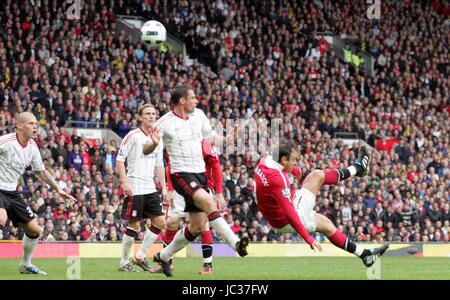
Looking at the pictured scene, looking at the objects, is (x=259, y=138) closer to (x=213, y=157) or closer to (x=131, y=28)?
(x=131, y=28)

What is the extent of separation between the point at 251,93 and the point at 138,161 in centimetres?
1706

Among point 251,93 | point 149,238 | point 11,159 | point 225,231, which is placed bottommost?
point 149,238

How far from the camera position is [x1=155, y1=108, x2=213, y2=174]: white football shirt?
13.4 meters

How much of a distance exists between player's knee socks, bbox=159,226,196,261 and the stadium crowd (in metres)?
10.3

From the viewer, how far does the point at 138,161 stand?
622 inches

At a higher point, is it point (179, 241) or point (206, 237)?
point (179, 241)

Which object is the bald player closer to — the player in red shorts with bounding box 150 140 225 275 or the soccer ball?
the player in red shorts with bounding box 150 140 225 275

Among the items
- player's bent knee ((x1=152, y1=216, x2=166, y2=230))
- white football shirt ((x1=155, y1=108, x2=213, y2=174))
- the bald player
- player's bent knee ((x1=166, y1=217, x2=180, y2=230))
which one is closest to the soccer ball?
player's bent knee ((x1=152, y1=216, x2=166, y2=230))

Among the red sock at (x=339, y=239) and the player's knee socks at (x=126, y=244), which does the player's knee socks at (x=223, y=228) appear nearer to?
the red sock at (x=339, y=239)

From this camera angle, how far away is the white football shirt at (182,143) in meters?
13.4

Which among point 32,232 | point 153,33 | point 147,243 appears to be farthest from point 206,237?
point 153,33

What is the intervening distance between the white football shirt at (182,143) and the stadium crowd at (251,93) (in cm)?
1077

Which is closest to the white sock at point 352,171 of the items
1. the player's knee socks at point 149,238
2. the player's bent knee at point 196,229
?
the player's bent knee at point 196,229

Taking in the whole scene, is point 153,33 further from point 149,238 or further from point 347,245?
point 347,245
